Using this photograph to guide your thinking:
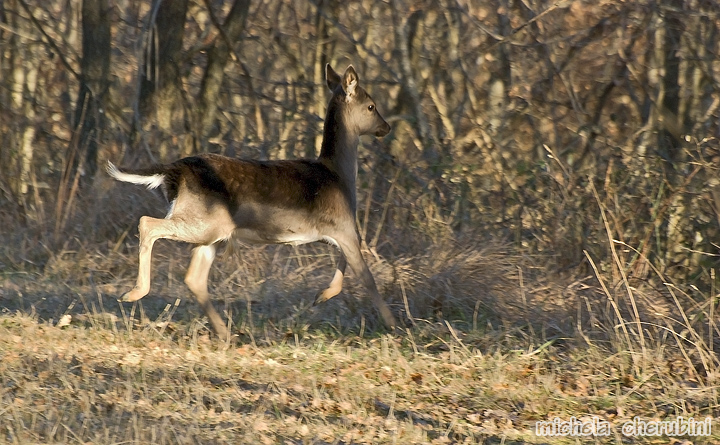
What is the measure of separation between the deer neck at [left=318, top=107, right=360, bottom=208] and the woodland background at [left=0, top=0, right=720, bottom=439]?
34.4 inches

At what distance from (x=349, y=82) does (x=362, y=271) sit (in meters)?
1.49

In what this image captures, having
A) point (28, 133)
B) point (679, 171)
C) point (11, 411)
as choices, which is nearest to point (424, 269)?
point (679, 171)

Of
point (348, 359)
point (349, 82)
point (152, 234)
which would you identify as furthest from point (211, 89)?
point (348, 359)

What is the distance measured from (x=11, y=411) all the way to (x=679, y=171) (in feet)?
Answer: 20.6

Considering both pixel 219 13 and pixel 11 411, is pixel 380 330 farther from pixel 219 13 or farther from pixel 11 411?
pixel 219 13

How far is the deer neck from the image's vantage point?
7469 millimetres

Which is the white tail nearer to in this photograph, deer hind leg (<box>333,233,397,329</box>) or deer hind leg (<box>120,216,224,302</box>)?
deer hind leg (<box>120,216,224,302</box>)

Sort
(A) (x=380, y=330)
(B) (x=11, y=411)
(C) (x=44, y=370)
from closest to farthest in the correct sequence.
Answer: (B) (x=11, y=411) → (C) (x=44, y=370) → (A) (x=380, y=330)

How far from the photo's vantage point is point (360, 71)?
12109 millimetres

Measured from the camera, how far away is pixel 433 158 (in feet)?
34.7

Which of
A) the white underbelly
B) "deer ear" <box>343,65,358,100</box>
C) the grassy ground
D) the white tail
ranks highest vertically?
"deer ear" <box>343,65,358,100</box>

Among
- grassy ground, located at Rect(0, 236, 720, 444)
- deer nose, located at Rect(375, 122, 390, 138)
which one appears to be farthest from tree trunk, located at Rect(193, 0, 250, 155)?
deer nose, located at Rect(375, 122, 390, 138)

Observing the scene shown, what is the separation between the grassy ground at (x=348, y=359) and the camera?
16.6 feet

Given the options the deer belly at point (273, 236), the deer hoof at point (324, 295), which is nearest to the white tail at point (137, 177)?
the deer belly at point (273, 236)
